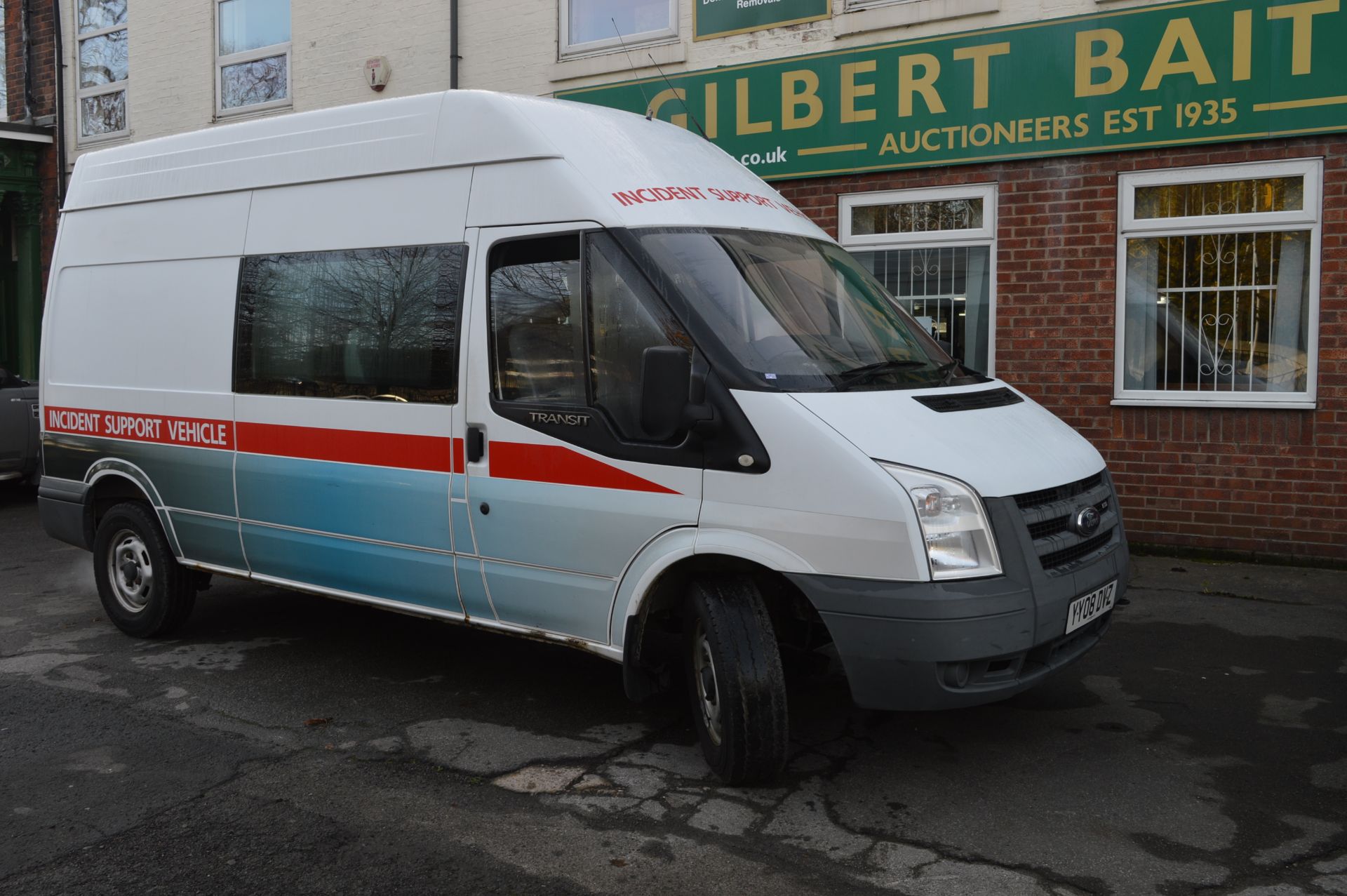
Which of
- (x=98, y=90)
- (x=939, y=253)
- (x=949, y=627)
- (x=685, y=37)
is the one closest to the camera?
(x=949, y=627)

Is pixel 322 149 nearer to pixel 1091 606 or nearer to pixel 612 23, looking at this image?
pixel 1091 606

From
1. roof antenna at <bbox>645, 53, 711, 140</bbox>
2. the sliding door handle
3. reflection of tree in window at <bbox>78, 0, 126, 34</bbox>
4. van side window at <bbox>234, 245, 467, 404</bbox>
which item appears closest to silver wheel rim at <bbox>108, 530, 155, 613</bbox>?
van side window at <bbox>234, 245, 467, 404</bbox>

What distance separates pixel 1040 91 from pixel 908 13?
1289 millimetres

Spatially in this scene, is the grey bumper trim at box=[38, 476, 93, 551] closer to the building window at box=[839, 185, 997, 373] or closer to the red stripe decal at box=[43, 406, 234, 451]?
the red stripe decal at box=[43, 406, 234, 451]

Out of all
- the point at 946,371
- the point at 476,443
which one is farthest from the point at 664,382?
the point at 946,371

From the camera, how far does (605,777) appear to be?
4.64m

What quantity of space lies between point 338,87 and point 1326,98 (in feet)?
31.7

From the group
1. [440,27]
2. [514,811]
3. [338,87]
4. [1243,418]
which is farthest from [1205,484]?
[338,87]

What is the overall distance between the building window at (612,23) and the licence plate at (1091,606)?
7814 mm

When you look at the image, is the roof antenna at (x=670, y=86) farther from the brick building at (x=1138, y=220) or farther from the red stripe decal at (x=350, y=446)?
the red stripe decal at (x=350, y=446)

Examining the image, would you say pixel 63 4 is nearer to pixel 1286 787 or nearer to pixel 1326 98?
pixel 1326 98

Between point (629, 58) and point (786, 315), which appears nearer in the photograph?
point (786, 315)

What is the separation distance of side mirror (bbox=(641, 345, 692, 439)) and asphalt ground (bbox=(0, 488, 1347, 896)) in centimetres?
142

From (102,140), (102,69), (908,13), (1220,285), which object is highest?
(102,69)
